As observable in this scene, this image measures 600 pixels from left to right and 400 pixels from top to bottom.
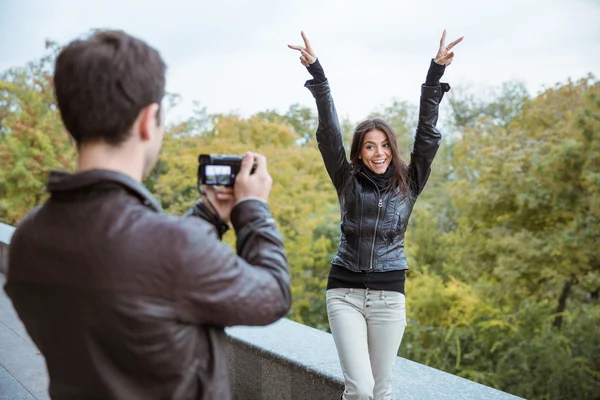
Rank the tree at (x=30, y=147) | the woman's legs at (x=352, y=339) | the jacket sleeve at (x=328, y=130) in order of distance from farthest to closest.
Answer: the tree at (x=30, y=147), the jacket sleeve at (x=328, y=130), the woman's legs at (x=352, y=339)

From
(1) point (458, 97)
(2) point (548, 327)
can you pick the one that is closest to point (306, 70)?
(2) point (548, 327)

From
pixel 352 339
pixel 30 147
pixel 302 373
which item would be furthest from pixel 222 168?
pixel 30 147

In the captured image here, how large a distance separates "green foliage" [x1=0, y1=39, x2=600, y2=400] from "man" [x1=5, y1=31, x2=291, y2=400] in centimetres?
834

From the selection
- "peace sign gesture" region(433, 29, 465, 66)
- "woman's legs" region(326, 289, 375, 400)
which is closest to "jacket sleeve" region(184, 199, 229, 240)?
"woman's legs" region(326, 289, 375, 400)

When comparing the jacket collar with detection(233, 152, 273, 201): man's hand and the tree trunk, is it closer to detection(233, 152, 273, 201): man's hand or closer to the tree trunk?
detection(233, 152, 273, 201): man's hand

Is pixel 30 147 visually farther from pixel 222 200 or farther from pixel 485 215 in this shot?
pixel 222 200

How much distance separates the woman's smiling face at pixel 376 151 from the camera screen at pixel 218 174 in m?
1.67

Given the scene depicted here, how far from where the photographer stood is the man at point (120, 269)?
3.12 ft

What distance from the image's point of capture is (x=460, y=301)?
14.0m

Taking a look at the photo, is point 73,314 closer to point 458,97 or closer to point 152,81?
point 152,81

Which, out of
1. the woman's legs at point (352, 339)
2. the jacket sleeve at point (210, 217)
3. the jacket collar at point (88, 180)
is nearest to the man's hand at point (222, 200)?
the jacket sleeve at point (210, 217)

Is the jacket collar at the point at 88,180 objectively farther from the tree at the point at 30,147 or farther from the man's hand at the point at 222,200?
the tree at the point at 30,147

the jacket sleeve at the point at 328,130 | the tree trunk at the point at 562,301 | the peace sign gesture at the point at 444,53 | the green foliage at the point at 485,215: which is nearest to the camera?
the peace sign gesture at the point at 444,53

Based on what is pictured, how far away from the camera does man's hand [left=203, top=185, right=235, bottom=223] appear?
124 cm
